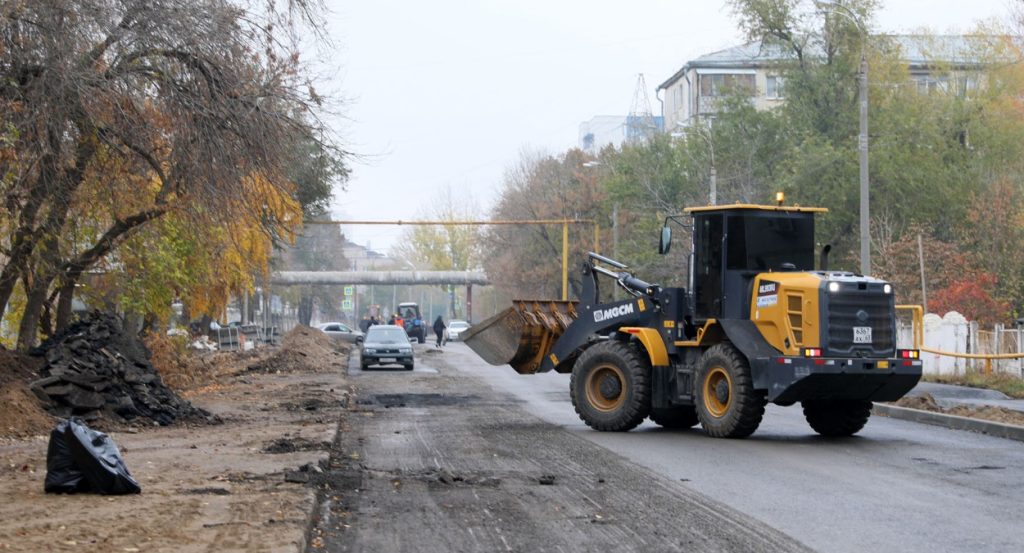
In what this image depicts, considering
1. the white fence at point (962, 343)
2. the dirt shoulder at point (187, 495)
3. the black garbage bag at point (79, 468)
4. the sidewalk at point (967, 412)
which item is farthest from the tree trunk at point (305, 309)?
the black garbage bag at point (79, 468)

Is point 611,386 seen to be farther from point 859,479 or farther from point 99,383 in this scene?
point 99,383

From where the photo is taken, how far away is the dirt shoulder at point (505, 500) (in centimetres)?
935

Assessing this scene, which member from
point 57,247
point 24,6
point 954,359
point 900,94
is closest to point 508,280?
point 900,94

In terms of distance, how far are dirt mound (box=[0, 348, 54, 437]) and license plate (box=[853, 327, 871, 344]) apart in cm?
1090

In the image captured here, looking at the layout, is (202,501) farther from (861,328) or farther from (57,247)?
(57,247)

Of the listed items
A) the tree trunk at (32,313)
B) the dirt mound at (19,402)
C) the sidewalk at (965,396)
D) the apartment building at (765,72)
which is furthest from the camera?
the apartment building at (765,72)

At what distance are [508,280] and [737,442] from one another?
62.4 m

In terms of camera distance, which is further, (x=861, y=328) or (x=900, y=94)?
(x=900, y=94)

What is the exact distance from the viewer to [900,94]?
186 feet

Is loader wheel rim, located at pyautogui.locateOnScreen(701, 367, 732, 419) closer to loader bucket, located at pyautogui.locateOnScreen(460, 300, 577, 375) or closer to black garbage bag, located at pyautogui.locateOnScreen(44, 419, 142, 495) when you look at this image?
loader bucket, located at pyautogui.locateOnScreen(460, 300, 577, 375)

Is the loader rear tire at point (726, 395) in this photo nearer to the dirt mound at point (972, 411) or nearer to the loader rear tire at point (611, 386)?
the loader rear tire at point (611, 386)

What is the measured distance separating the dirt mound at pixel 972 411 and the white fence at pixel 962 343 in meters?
7.84

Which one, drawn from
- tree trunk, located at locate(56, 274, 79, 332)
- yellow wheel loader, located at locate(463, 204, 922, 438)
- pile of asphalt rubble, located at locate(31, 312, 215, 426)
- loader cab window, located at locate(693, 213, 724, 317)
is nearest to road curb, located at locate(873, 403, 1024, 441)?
yellow wheel loader, located at locate(463, 204, 922, 438)

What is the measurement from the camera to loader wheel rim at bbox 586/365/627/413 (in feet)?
62.2
